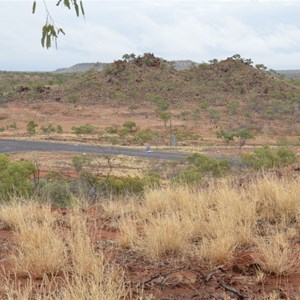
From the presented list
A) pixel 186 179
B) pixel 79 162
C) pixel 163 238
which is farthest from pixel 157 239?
pixel 79 162

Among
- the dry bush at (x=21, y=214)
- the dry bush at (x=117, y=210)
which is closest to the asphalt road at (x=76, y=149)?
the dry bush at (x=117, y=210)

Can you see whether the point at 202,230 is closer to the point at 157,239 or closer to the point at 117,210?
the point at 157,239

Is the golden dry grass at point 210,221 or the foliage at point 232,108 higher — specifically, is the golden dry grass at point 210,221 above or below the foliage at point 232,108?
below

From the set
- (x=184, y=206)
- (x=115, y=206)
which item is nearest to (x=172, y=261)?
(x=184, y=206)

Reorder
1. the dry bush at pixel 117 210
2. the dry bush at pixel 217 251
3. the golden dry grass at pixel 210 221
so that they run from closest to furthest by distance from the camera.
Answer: the dry bush at pixel 217 251
the golden dry grass at pixel 210 221
the dry bush at pixel 117 210

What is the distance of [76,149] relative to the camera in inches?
1394

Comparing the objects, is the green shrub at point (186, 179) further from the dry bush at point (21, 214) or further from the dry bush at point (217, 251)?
the dry bush at point (217, 251)

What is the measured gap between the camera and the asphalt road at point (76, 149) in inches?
1288

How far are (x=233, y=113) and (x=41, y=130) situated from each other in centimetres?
2569

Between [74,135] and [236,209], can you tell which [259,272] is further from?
[74,135]

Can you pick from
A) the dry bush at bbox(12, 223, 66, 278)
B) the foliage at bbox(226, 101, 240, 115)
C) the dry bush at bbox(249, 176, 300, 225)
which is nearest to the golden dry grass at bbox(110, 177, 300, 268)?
the dry bush at bbox(249, 176, 300, 225)

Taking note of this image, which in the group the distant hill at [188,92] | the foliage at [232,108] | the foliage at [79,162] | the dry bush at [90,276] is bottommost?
the foliage at [79,162]

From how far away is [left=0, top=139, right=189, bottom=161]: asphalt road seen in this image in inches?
1288

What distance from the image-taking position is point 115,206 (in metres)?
6.89
